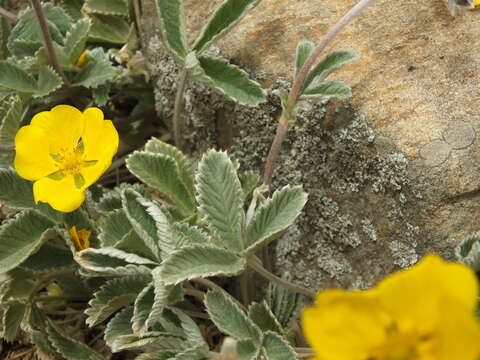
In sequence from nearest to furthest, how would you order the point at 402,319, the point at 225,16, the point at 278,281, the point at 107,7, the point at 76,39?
the point at 402,319, the point at 278,281, the point at 225,16, the point at 76,39, the point at 107,7

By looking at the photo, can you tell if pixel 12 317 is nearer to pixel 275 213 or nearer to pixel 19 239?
pixel 19 239

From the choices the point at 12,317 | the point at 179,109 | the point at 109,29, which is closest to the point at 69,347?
the point at 12,317

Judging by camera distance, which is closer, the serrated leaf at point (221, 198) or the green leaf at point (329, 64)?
the serrated leaf at point (221, 198)

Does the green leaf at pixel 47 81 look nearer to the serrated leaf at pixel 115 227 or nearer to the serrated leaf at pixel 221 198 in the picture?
the serrated leaf at pixel 115 227

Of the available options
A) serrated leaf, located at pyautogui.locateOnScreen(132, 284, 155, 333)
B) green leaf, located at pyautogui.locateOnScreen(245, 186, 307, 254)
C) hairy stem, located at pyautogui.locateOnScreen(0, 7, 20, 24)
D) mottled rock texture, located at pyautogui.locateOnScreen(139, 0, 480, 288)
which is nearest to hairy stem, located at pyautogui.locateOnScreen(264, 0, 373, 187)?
mottled rock texture, located at pyautogui.locateOnScreen(139, 0, 480, 288)

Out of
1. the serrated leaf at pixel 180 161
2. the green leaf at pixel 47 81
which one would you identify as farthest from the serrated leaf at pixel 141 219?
the green leaf at pixel 47 81

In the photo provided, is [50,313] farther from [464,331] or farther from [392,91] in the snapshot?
[464,331]
